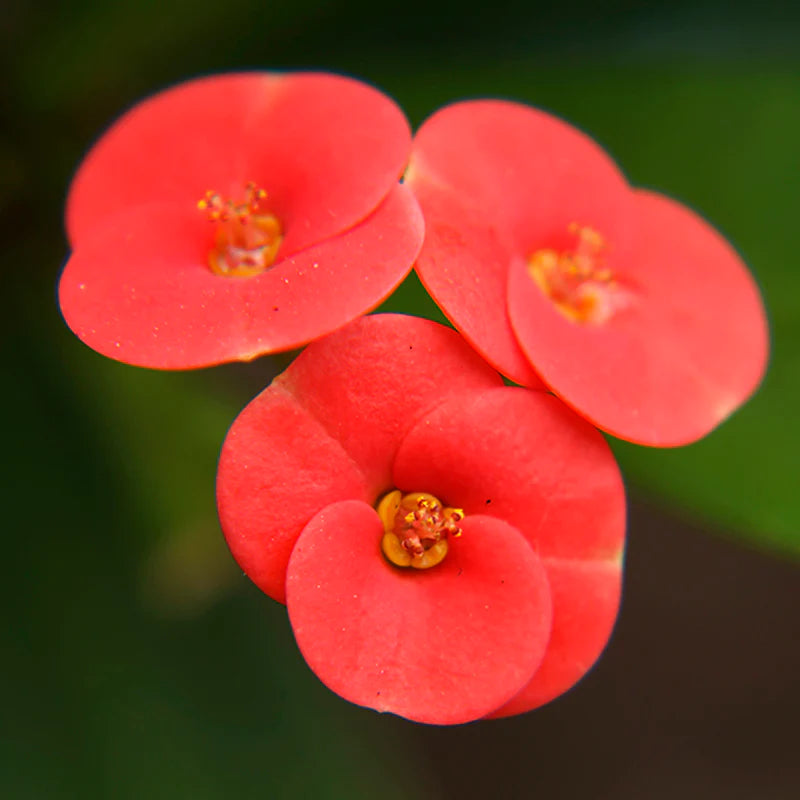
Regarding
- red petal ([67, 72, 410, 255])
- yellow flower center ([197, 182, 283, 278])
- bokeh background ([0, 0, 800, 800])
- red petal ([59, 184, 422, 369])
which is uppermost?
red petal ([67, 72, 410, 255])

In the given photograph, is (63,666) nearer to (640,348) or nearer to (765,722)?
(640,348)

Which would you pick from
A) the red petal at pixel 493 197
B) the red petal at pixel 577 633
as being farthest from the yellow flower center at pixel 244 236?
the red petal at pixel 577 633

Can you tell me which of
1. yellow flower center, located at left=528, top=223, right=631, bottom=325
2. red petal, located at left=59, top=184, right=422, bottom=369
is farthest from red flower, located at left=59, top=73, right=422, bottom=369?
→ yellow flower center, located at left=528, top=223, right=631, bottom=325

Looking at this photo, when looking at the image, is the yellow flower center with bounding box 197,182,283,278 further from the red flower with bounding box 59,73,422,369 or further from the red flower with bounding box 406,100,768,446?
the red flower with bounding box 406,100,768,446

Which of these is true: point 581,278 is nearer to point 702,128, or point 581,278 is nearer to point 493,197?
point 493,197

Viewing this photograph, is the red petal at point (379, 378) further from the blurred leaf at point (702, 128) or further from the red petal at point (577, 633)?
the blurred leaf at point (702, 128)

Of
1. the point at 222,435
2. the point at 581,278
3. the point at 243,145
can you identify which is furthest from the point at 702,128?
the point at 222,435
